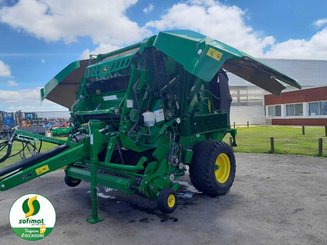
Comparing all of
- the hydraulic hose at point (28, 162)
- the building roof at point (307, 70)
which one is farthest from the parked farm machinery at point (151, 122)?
the building roof at point (307, 70)

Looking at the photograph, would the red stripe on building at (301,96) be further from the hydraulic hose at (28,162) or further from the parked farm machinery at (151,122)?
the hydraulic hose at (28,162)

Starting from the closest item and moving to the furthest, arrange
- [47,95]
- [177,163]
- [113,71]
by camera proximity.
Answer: [177,163] → [113,71] → [47,95]

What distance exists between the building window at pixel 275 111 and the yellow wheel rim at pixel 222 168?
26399 mm

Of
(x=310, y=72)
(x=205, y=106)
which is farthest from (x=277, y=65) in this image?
(x=205, y=106)

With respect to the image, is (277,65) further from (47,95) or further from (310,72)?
(47,95)

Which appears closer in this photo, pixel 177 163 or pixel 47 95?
pixel 177 163

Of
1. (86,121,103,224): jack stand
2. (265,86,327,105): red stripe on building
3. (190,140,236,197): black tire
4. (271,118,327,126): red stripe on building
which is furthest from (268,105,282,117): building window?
(86,121,103,224): jack stand

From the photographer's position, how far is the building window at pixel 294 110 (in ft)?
88.8

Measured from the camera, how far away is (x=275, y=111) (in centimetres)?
3073

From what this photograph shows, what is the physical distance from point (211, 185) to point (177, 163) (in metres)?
0.72

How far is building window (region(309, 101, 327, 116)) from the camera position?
24.2 metres

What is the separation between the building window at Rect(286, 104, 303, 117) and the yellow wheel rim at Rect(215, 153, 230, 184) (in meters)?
23.8

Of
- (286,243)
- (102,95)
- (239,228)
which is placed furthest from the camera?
(102,95)

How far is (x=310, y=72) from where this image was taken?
44344mm
